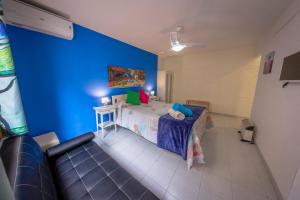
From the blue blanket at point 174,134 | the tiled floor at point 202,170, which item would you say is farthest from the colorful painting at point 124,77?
the blue blanket at point 174,134

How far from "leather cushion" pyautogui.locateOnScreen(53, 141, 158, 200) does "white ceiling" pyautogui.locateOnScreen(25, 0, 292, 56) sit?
7.37 ft

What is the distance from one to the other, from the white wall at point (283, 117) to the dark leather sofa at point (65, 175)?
1.61 meters

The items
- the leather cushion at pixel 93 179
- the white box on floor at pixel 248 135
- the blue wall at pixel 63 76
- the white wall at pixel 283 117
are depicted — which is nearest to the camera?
the leather cushion at pixel 93 179

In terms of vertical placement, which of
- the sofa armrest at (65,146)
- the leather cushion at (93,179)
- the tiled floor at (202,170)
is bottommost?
the tiled floor at (202,170)

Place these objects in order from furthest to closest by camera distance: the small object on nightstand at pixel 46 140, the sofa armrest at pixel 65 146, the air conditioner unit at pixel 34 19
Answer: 1. the small object on nightstand at pixel 46 140
2. the air conditioner unit at pixel 34 19
3. the sofa armrest at pixel 65 146

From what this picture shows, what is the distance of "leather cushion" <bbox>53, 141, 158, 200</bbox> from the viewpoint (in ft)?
3.26

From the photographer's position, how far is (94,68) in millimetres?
2709

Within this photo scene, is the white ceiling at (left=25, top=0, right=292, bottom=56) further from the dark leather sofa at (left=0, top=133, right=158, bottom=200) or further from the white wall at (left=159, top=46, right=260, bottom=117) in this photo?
the dark leather sofa at (left=0, top=133, right=158, bottom=200)

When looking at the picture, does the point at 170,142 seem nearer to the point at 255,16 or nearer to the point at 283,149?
the point at 283,149

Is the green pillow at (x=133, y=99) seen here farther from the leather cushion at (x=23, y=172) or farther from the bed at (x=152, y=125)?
the leather cushion at (x=23, y=172)

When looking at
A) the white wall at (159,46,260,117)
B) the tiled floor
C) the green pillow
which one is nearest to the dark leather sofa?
the tiled floor

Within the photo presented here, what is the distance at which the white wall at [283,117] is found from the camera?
50.3 inches

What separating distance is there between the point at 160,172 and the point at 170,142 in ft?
1.62

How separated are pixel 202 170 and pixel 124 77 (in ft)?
9.86
